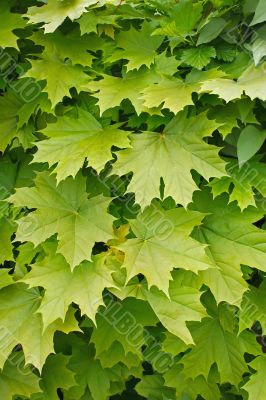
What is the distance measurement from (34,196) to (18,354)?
59 cm

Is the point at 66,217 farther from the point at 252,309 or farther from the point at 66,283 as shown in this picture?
the point at 252,309

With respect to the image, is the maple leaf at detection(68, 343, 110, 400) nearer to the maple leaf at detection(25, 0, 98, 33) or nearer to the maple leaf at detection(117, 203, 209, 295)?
the maple leaf at detection(117, 203, 209, 295)

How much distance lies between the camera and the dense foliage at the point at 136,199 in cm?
156

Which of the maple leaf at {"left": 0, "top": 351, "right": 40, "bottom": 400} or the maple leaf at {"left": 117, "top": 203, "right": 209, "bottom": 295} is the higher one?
the maple leaf at {"left": 117, "top": 203, "right": 209, "bottom": 295}

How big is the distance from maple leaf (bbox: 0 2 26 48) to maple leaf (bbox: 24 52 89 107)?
120 mm

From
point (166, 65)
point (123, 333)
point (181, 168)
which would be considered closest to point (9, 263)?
point (123, 333)

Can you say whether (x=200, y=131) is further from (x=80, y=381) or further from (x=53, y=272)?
(x=80, y=381)

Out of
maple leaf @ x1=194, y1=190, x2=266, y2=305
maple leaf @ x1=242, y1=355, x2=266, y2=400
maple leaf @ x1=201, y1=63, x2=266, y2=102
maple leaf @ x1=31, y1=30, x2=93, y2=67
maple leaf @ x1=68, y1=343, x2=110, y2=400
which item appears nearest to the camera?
maple leaf @ x1=201, y1=63, x2=266, y2=102

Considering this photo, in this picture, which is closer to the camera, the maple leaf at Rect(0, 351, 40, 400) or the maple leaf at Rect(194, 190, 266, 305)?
the maple leaf at Rect(194, 190, 266, 305)

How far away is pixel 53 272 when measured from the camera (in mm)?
1590

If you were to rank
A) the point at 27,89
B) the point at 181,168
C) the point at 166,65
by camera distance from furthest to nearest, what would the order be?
the point at 27,89, the point at 166,65, the point at 181,168

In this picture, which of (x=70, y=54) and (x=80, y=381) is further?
(x=80, y=381)

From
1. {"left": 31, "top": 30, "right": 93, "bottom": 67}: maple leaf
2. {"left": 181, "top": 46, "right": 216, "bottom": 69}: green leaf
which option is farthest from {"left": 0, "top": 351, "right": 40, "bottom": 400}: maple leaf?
{"left": 181, "top": 46, "right": 216, "bottom": 69}: green leaf

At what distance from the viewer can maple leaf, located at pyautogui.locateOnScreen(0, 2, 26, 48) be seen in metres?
1.78
